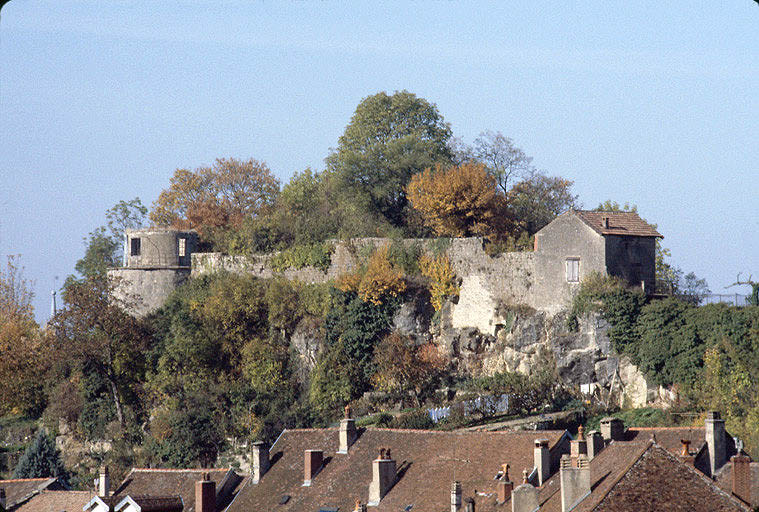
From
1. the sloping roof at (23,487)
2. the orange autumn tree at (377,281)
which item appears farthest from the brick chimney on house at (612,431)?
the sloping roof at (23,487)

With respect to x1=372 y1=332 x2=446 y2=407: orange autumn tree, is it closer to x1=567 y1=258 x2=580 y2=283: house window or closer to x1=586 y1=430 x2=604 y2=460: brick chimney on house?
x1=567 y1=258 x2=580 y2=283: house window

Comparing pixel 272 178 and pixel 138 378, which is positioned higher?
pixel 272 178

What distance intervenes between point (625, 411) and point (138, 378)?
58.4 feet

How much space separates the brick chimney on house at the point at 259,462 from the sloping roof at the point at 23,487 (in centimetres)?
673

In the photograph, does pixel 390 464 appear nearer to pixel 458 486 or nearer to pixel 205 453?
pixel 458 486

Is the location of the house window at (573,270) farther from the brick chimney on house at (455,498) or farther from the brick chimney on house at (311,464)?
the brick chimney on house at (455,498)

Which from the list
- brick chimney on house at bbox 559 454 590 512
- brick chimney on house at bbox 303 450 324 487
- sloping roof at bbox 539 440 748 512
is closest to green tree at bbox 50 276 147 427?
brick chimney on house at bbox 303 450 324 487

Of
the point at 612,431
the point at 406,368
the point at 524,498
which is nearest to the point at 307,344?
the point at 406,368

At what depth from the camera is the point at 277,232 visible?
5169 centimetres

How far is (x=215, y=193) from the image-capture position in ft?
203

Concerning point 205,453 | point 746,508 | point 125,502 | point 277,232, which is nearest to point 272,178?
point 277,232

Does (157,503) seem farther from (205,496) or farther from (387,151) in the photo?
(387,151)

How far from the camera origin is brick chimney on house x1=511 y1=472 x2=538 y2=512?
3038 centimetres

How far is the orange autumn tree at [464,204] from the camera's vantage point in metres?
47.3
